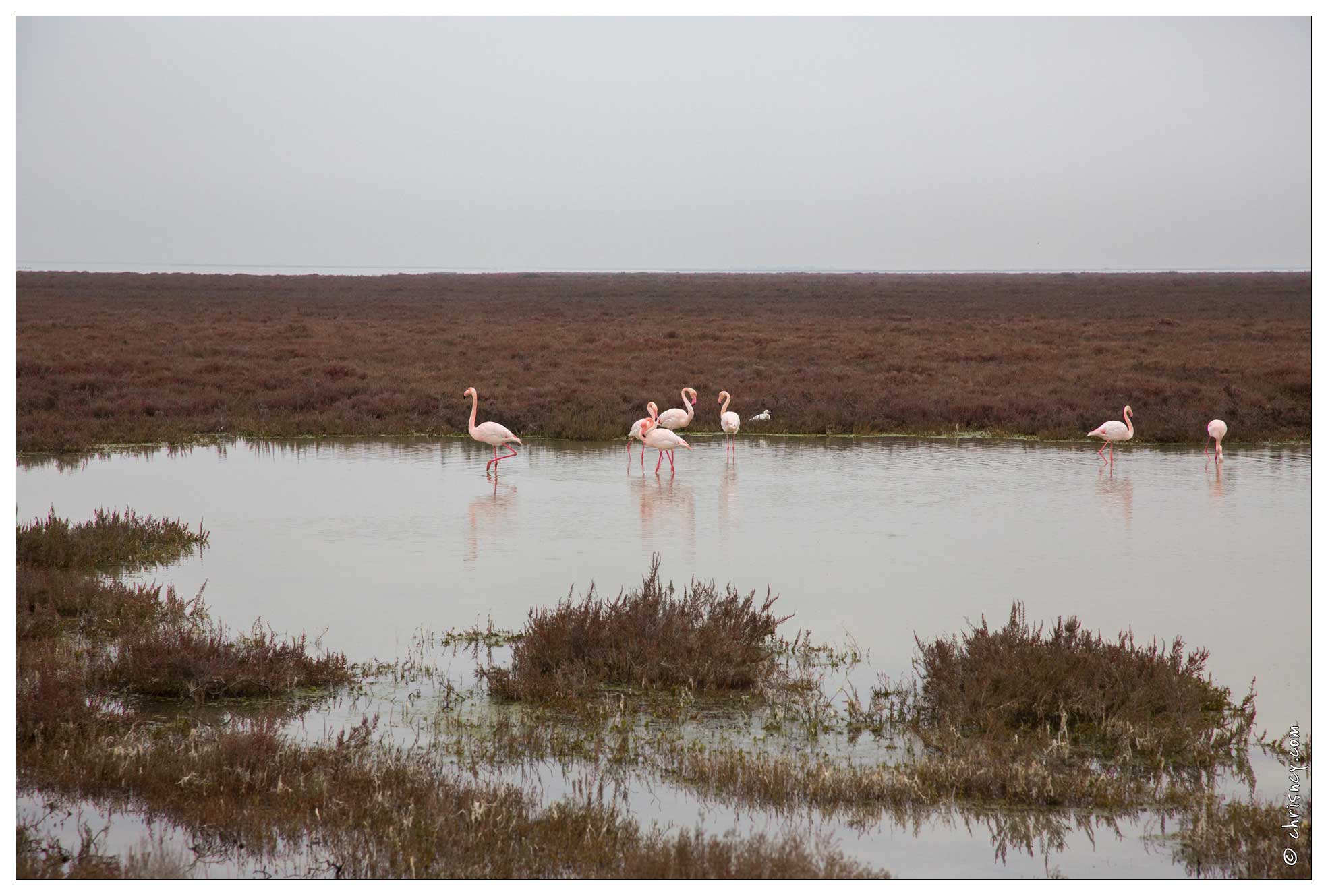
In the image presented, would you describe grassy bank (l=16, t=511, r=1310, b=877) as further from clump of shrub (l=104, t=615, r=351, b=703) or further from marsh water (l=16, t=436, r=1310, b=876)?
marsh water (l=16, t=436, r=1310, b=876)

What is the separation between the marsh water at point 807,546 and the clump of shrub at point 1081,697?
1.12 ft

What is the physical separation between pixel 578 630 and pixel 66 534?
515 cm

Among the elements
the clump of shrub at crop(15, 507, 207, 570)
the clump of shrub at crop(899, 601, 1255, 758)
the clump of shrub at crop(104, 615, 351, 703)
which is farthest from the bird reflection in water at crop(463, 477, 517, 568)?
the clump of shrub at crop(899, 601, 1255, 758)

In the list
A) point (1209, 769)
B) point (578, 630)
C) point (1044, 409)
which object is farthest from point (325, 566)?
point (1044, 409)

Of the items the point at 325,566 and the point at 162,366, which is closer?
the point at 325,566

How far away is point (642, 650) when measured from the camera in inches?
268

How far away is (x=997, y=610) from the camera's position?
812 cm

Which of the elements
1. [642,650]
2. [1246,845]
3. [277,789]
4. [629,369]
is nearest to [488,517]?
[642,650]

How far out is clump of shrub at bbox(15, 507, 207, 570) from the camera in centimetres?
912

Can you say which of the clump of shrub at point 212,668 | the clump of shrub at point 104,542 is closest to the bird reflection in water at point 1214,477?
the clump of shrub at point 212,668

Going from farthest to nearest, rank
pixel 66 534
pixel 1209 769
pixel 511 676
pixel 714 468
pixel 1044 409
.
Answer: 1. pixel 1044 409
2. pixel 714 468
3. pixel 66 534
4. pixel 511 676
5. pixel 1209 769

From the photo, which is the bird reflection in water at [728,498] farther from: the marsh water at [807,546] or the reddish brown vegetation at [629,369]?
the reddish brown vegetation at [629,369]

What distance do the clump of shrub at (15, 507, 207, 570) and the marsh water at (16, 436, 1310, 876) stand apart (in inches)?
13.9

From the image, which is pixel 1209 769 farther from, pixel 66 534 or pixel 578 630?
pixel 66 534
